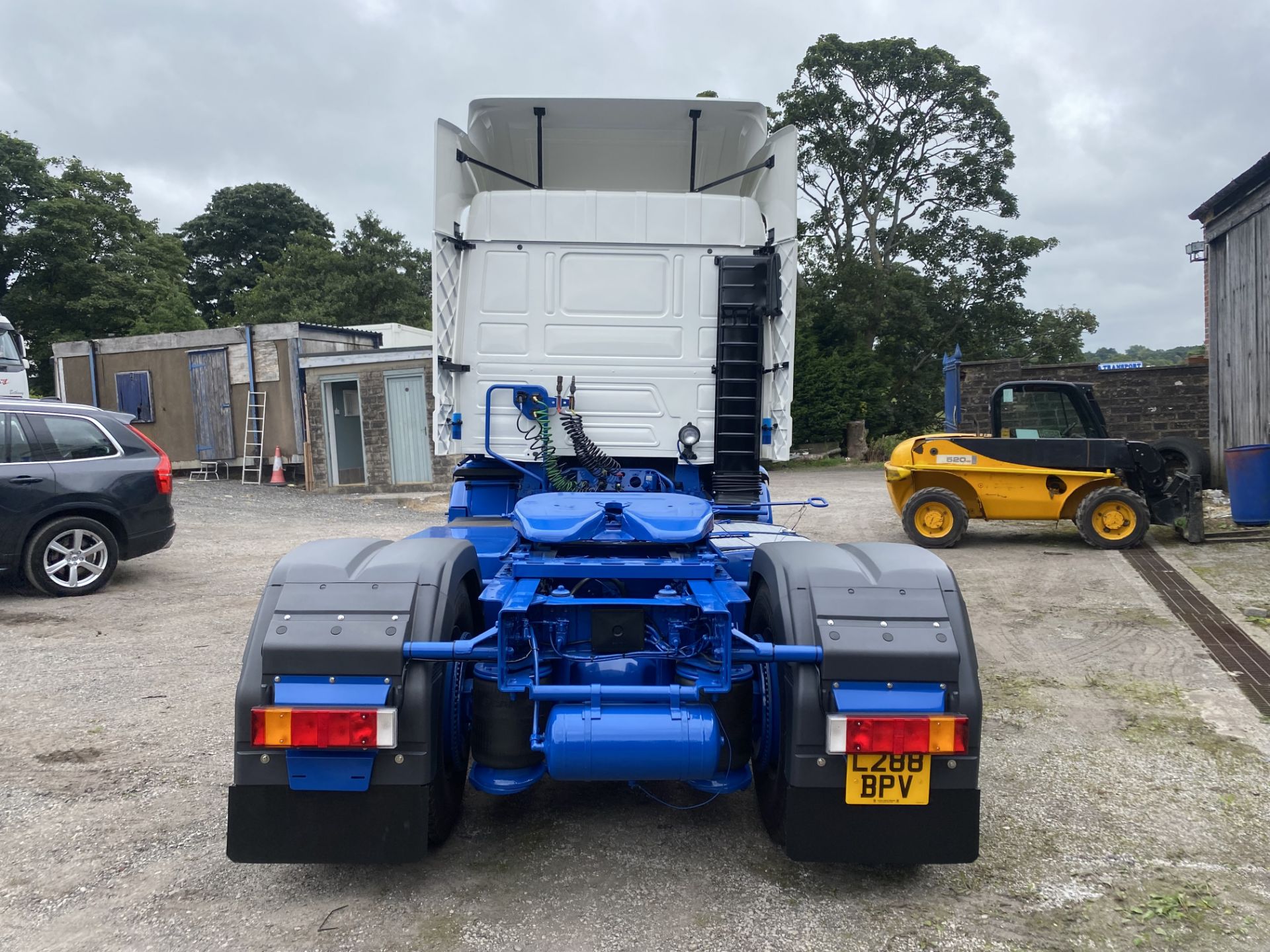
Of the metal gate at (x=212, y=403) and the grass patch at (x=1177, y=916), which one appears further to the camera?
the metal gate at (x=212, y=403)

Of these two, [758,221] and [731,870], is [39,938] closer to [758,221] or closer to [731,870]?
[731,870]

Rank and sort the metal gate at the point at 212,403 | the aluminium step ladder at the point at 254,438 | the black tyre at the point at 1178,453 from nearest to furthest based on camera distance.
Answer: the black tyre at the point at 1178,453 < the aluminium step ladder at the point at 254,438 < the metal gate at the point at 212,403

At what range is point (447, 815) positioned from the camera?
3127mm

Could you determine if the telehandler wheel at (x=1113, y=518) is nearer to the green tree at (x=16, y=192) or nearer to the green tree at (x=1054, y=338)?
the green tree at (x=1054, y=338)

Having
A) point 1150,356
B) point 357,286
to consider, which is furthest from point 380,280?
point 1150,356

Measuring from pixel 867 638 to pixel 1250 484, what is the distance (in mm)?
9507

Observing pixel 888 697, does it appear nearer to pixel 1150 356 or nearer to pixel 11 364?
pixel 11 364

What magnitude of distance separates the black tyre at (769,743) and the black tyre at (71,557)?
681 centimetres

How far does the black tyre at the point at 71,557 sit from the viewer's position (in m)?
7.52

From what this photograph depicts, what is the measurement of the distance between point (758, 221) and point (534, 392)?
1.64 m

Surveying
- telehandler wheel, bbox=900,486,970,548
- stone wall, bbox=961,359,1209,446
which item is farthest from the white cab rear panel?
stone wall, bbox=961,359,1209,446

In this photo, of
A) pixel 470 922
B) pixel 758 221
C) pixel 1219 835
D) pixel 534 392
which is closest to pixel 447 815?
pixel 470 922

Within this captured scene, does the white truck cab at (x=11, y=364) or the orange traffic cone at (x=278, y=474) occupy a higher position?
the white truck cab at (x=11, y=364)

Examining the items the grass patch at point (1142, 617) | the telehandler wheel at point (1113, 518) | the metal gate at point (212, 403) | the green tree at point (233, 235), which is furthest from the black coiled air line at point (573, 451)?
the green tree at point (233, 235)
